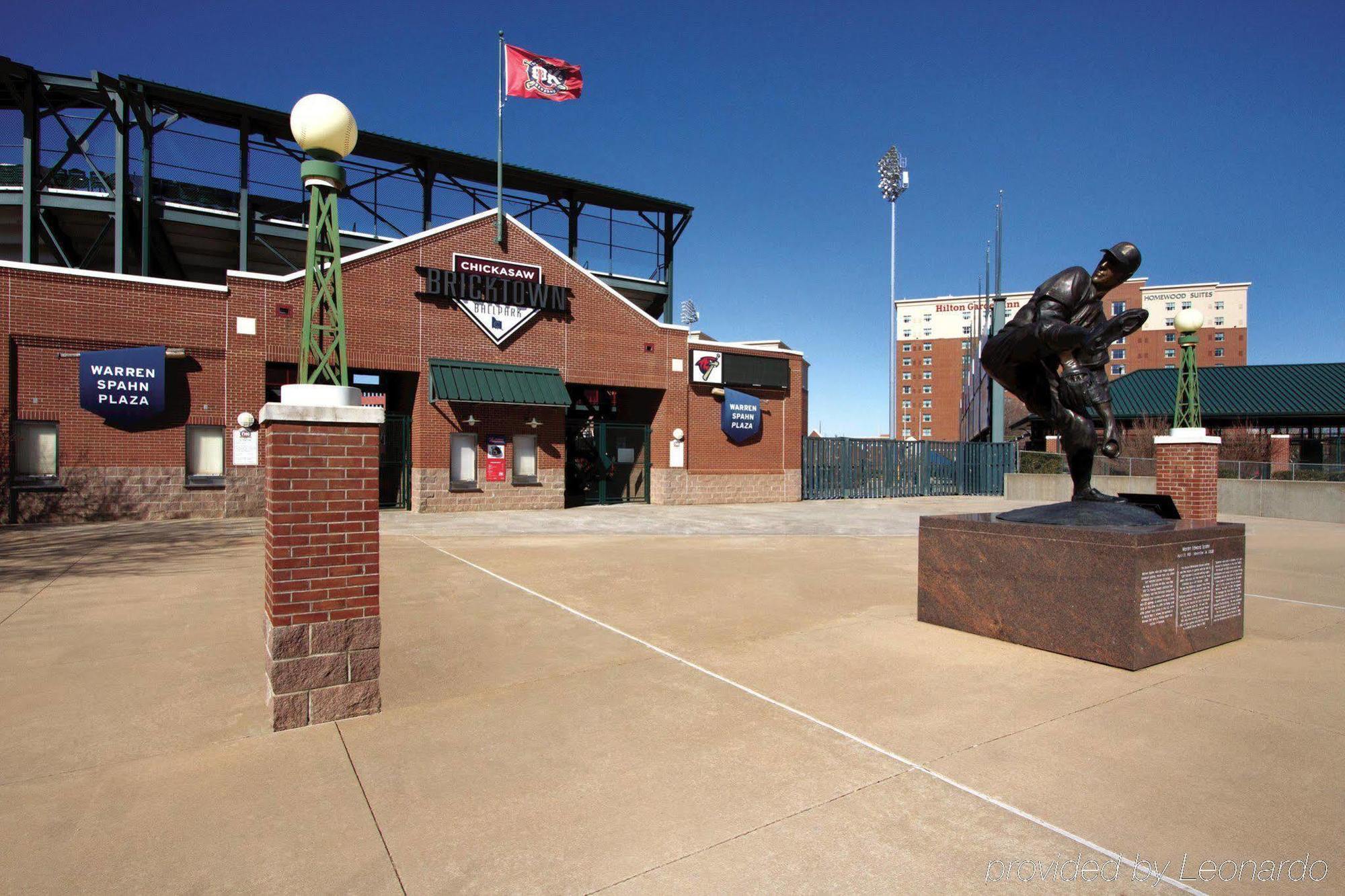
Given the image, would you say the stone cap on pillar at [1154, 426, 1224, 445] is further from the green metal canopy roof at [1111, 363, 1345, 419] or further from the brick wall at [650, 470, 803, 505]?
the green metal canopy roof at [1111, 363, 1345, 419]

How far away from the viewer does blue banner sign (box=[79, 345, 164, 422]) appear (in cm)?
1620

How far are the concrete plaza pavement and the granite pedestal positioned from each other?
0.21m

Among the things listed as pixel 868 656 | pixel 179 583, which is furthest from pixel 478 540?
pixel 868 656

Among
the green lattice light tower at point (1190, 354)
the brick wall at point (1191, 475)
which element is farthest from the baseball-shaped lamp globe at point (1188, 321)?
the brick wall at point (1191, 475)

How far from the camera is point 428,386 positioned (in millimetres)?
19641

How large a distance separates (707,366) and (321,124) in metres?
20.0

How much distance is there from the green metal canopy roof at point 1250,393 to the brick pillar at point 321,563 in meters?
37.1

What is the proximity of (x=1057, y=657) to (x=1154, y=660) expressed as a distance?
690 mm

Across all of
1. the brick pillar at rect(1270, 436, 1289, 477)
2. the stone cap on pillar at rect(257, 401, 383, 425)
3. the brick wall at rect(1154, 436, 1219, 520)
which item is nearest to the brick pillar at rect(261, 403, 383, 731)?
the stone cap on pillar at rect(257, 401, 383, 425)

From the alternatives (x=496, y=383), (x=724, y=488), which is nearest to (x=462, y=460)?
(x=496, y=383)

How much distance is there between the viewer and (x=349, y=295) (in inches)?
721

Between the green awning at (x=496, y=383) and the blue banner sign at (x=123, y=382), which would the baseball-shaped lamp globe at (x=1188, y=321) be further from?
A: the blue banner sign at (x=123, y=382)

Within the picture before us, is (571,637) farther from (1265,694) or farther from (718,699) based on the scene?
(1265,694)

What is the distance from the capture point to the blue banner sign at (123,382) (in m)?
16.2
